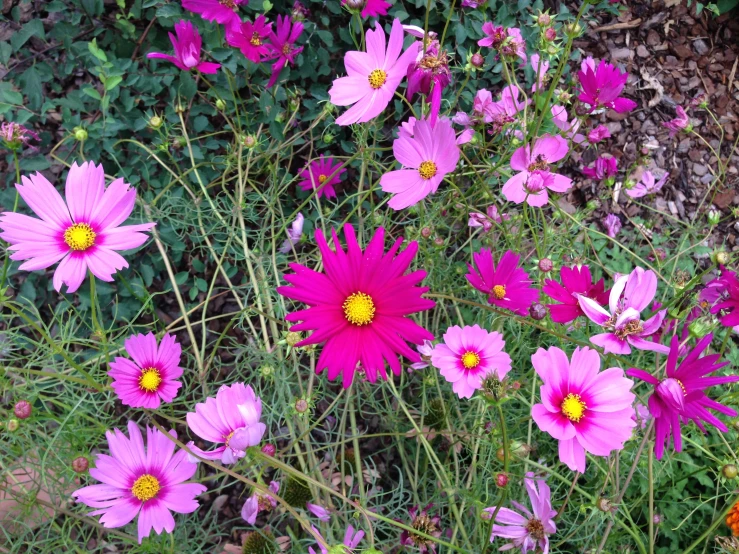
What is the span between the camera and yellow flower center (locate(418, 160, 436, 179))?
0.94 m

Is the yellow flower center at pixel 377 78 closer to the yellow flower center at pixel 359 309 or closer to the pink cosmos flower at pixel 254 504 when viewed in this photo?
the yellow flower center at pixel 359 309

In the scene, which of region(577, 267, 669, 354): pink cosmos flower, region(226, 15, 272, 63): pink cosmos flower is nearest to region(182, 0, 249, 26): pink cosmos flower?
region(226, 15, 272, 63): pink cosmos flower

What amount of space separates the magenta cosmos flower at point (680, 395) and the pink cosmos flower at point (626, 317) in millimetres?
38

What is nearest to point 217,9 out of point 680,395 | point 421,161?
point 421,161

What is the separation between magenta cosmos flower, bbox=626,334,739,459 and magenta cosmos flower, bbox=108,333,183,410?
2.32 feet

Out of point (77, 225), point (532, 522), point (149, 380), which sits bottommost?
point (532, 522)

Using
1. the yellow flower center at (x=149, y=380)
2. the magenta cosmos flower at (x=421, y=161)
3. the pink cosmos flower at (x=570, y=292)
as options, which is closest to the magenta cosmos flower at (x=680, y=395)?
the pink cosmos flower at (x=570, y=292)

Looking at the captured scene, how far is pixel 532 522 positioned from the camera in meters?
0.93

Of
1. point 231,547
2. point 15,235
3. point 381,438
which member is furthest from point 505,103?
point 231,547

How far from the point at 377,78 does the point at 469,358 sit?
52cm

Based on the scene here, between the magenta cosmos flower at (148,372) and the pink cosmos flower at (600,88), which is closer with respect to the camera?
the magenta cosmos flower at (148,372)

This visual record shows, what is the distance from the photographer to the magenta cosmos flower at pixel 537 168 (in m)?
0.99

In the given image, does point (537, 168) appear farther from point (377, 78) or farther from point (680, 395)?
point (680, 395)

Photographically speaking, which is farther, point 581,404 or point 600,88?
point 600,88
